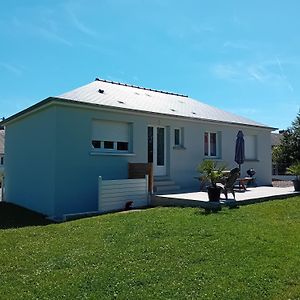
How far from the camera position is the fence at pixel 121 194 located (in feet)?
42.0

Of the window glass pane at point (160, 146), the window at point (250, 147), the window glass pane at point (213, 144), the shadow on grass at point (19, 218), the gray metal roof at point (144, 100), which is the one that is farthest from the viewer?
the window at point (250, 147)

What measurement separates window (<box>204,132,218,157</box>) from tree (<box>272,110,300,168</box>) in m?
17.6

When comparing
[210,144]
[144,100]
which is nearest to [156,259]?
[144,100]

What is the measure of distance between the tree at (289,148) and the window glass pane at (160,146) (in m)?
21.2

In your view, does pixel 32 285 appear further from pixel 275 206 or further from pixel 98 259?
pixel 275 206

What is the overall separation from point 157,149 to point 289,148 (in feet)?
74.6

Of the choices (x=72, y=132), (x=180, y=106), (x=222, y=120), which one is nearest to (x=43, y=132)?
(x=72, y=132)

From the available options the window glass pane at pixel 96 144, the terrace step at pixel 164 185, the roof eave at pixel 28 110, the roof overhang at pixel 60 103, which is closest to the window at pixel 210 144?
the roof overhang at pixel 60 103

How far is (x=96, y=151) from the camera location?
46.7ft

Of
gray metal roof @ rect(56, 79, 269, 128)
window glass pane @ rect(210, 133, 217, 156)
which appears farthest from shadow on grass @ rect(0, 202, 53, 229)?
window glass pane @ rect(210, 133, 217, 156)

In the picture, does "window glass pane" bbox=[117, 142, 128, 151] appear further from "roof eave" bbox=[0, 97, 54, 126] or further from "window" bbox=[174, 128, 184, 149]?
"roof eave" bbox=[0, 97, 54, 126]

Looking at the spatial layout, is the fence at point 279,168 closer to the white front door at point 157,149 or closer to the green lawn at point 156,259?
the white front door at point 157,149

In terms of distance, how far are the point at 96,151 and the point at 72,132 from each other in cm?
131

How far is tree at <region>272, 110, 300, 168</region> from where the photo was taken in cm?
3494
